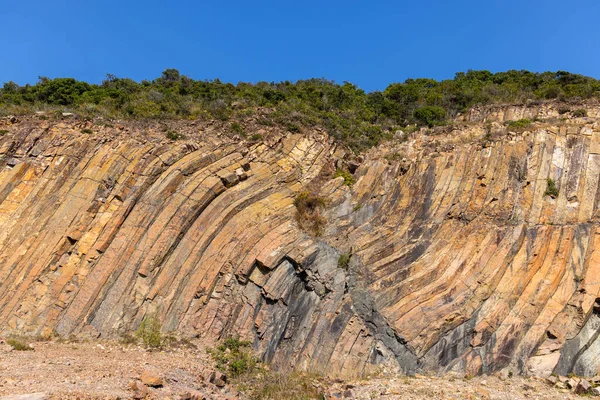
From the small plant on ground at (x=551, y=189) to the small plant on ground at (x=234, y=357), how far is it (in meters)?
11.4

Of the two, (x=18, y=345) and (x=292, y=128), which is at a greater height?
(x=292, y=128)

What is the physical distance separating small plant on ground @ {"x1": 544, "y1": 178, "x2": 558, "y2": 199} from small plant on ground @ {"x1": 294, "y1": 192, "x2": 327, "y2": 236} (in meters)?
7.88

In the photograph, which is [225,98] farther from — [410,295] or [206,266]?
[410,295]

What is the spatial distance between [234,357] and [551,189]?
39.5 feet

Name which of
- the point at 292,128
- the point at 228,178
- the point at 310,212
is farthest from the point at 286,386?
the point at 292,128

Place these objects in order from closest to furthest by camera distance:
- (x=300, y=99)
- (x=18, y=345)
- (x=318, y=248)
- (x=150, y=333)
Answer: (x=18, y=345)
(x=150, y=333)
(x=318, y=248)
(x=300, y=99)

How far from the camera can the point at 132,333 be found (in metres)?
13.9

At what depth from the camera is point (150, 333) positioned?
45.6ft

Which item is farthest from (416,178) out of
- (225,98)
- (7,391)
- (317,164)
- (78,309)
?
(7,391)

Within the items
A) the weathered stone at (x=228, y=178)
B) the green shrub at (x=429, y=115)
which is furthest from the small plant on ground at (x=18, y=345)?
the green shrub at (x=429, y=115)

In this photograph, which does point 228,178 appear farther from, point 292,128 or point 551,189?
point 551,189

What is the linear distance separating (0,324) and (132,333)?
379 cm

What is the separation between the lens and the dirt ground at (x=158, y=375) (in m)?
10.1

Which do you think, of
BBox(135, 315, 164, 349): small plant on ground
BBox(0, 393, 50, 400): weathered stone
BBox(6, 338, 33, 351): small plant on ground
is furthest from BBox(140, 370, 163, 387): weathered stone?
BBox(6, 338, 33, 351): small plant on ground
